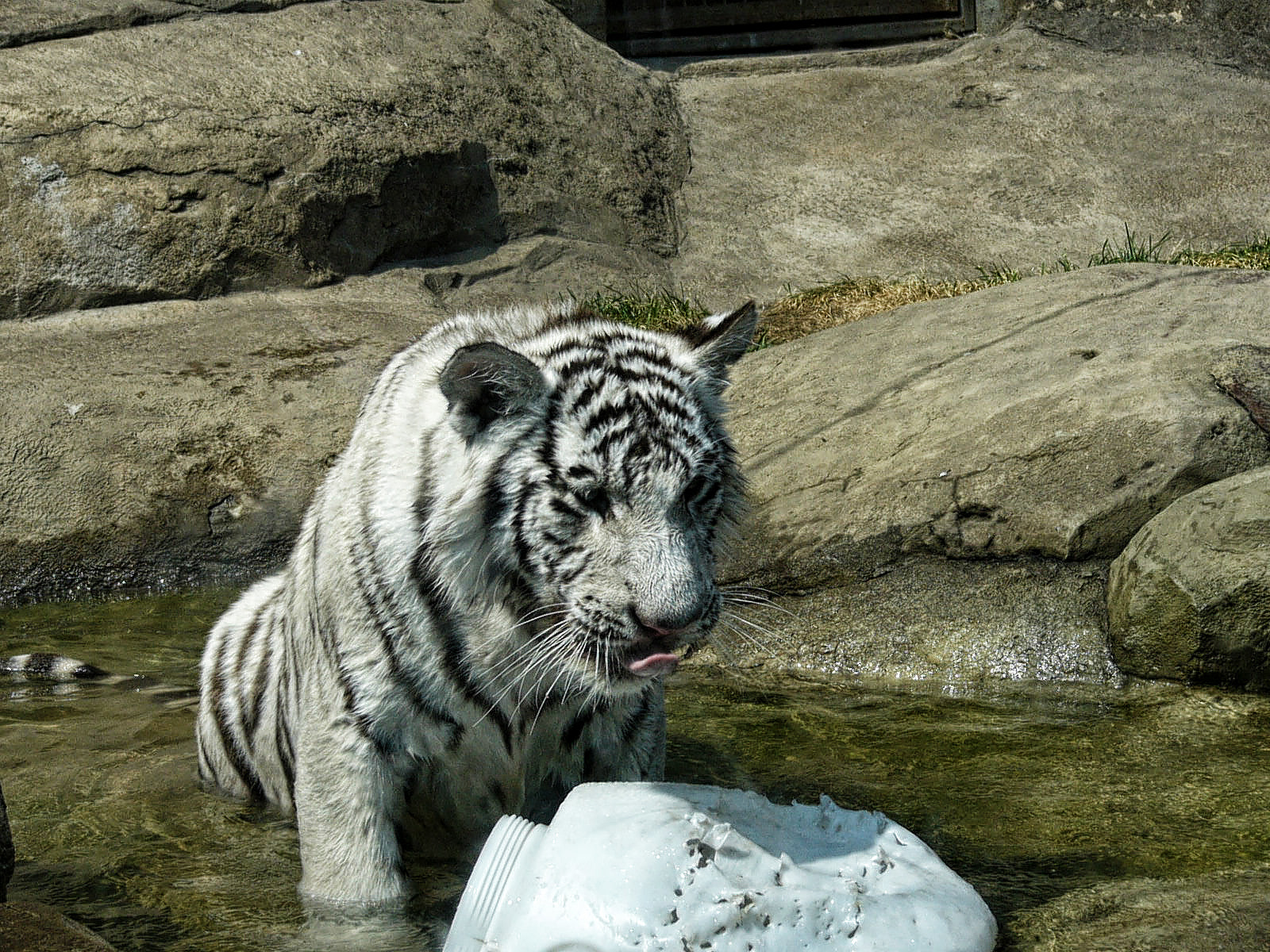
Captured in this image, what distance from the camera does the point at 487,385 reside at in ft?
8.75

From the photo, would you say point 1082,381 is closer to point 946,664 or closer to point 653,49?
point 946,664

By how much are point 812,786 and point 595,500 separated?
51.4 inches

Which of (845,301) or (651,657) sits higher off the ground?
(651,657)

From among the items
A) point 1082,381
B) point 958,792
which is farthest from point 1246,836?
point 1082,381

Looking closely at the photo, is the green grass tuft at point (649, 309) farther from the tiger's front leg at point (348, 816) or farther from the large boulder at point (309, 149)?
the tiger's front leg at point (348, 816)

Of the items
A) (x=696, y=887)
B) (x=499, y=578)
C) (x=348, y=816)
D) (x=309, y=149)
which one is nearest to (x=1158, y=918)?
(x=696, y=887)

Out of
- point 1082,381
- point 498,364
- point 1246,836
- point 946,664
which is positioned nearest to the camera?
point 498,364

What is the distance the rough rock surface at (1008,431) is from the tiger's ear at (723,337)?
179 centimetres

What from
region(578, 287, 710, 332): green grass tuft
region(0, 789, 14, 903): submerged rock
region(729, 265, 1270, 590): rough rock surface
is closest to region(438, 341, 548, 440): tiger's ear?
region(0, 789, 14, 903): submerged rock

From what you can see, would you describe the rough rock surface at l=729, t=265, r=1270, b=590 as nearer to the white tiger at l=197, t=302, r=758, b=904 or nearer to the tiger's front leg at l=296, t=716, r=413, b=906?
the white tiger at l=197, t=302, r=758, b=904

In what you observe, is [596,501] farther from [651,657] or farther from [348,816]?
[348,816]

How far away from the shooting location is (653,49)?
10609mm

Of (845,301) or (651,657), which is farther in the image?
(845,301)

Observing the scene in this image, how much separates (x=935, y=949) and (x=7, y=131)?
642 cm
